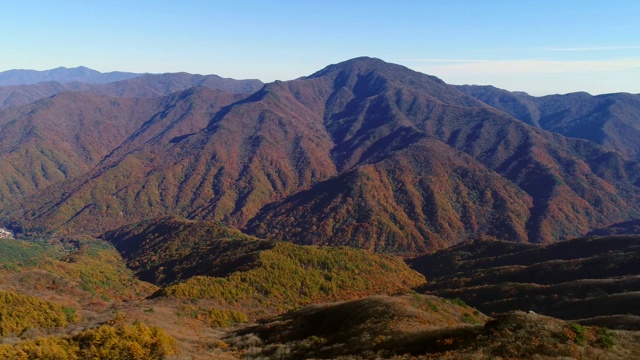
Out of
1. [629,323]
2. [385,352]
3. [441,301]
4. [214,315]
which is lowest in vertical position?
[214,315]

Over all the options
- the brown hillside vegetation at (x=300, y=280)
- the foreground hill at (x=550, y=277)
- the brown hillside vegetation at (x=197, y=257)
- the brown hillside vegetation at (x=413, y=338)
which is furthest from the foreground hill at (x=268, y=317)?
the foreground hill at (x=550, y=277)

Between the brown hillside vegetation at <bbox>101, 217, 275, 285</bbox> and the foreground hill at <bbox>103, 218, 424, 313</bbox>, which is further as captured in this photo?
the brown hillside vegetation at <bbox>101, 217, 275, 285</bbox>

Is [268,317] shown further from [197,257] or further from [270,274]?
[197,257]

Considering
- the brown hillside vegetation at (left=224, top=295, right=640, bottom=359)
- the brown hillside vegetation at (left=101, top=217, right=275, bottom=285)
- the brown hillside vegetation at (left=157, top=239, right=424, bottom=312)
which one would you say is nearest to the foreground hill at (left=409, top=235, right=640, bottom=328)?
the brown hillside vegetation at (left=157, top=239, right=424, bottom=312)

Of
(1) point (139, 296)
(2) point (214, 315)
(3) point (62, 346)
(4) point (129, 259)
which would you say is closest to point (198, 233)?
(4) point (129, 259)

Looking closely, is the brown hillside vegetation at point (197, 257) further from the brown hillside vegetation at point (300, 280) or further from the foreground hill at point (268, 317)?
the brown hillside vegetation at point (300, 280)

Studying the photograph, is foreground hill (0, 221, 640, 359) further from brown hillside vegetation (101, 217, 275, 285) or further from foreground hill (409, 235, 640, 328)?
foreground hill (409, 235, 640, 328)

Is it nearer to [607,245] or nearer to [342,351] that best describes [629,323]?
[342,351]

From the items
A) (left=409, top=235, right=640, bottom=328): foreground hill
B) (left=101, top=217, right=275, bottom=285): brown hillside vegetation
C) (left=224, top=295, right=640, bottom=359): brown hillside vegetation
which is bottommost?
(left=101, top=217, right=275, bottom=285): brown hillside vegetation

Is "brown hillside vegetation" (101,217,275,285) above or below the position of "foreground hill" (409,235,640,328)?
below
